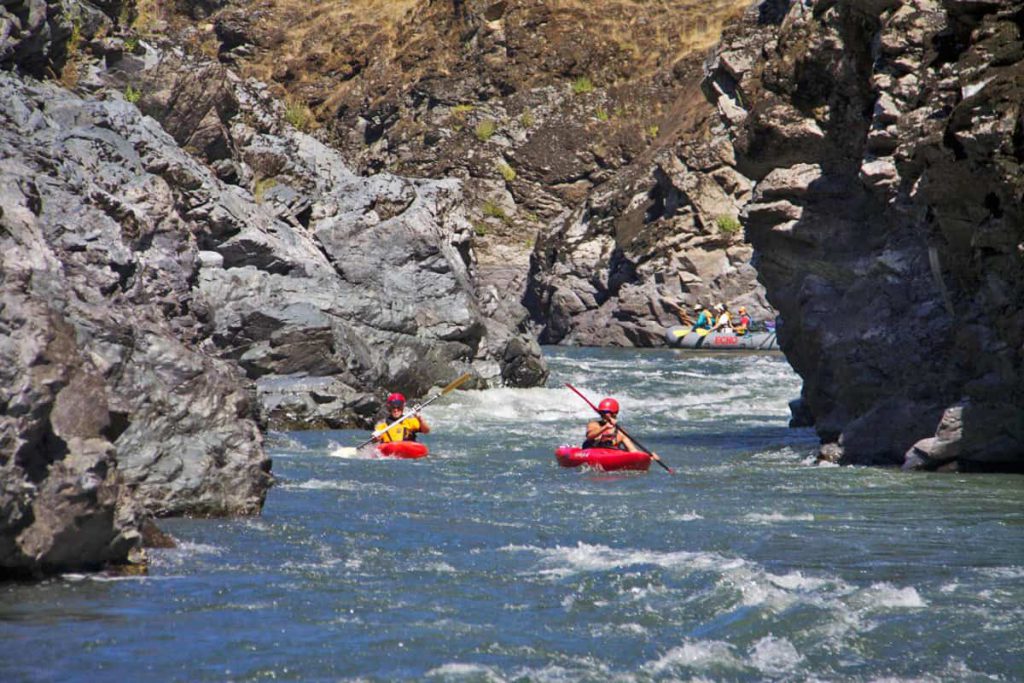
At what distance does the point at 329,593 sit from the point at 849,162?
1067cm

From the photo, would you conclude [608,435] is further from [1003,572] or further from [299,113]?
[299,113]

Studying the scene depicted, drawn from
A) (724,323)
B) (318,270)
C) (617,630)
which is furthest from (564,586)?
(724,323)

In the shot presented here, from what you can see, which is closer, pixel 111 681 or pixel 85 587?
pixel 111 681

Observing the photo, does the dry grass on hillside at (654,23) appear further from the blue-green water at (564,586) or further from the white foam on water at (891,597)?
the white foam on water at (891,597)

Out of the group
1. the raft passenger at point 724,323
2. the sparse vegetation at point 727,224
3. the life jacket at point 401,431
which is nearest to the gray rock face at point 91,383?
the life jacket at point 401,431

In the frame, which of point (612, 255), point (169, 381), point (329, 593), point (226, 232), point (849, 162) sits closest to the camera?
point (329, 593)

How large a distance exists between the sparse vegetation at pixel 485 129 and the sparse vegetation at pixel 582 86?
4.26 m

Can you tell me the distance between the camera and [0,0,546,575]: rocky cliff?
8.01 metres

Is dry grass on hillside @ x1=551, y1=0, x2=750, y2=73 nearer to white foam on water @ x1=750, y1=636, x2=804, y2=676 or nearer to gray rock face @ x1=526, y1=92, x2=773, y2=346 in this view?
gray rock face @ x1=526, y1=92, x2=773, y2=346

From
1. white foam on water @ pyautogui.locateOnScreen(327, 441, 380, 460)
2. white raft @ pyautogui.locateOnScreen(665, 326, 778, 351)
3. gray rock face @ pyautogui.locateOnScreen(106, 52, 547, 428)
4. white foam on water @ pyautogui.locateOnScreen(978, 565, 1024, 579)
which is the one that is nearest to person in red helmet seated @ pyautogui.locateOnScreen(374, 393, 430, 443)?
white foam on water @ pyautogui.locateOnScreen(327, 441, 380, 460)

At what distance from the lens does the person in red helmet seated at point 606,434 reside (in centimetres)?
1606

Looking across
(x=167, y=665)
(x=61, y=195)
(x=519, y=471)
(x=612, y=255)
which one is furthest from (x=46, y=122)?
(x=612, y=255)

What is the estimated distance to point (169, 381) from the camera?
35.4 feet

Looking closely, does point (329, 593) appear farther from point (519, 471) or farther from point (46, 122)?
point (46, 122)
